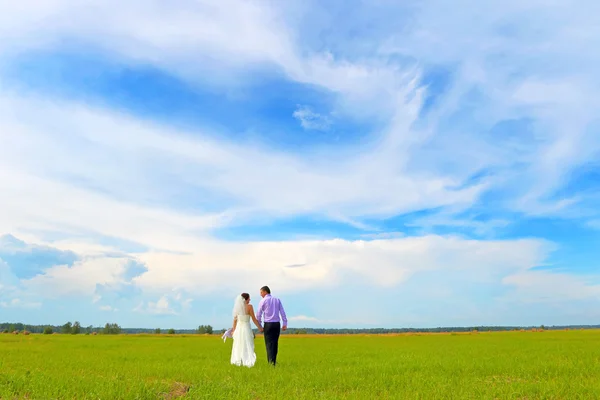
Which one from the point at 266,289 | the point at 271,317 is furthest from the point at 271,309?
the point at 266,289

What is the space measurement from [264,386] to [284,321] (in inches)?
192

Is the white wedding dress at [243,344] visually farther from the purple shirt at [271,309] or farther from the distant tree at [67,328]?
the distant tree at [67,328]

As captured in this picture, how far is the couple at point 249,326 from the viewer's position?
1711cm

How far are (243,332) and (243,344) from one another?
1.45ft

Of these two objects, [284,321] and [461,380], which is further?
[284,321]

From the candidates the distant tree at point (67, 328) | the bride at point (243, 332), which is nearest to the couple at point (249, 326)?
the bride at point (243, 332)

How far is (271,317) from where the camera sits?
17.1m

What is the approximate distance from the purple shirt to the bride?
72cm

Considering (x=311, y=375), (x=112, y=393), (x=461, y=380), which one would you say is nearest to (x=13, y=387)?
(x=112, y=393)

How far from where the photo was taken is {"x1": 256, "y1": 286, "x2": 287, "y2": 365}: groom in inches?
672

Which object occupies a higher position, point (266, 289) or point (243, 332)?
point (266, 289)

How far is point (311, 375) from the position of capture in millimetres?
14055

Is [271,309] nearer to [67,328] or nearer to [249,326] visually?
[249,326]

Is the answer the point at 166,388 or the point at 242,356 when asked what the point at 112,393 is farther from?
the point at 242,356
